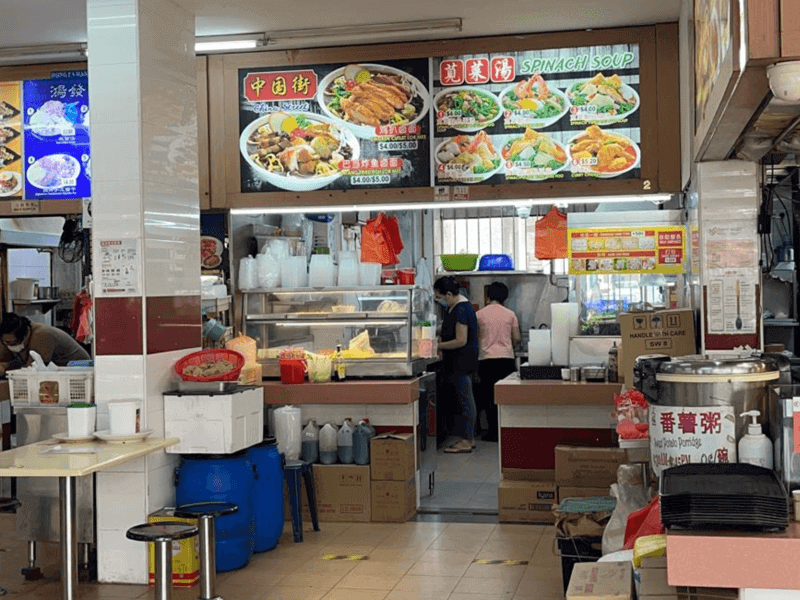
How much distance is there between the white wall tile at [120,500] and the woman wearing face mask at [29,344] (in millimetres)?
2649

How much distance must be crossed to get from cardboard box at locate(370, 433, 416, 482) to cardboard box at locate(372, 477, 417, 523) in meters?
0.05

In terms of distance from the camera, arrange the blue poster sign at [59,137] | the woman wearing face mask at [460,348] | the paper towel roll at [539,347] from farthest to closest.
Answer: the woman wearing face mask at [460,348]
the blue poster sign at [59,137]
the paper towel roll at [539,347]

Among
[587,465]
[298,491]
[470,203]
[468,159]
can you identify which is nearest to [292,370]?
[298,491]

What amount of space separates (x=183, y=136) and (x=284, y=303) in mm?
2251

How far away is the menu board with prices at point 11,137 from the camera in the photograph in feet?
28.2

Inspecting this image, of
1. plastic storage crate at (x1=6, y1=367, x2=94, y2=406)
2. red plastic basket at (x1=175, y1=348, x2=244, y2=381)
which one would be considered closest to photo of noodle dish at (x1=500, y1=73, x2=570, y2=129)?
red plastic basket at (x1=175, y1=348, x2=244, y2=381)

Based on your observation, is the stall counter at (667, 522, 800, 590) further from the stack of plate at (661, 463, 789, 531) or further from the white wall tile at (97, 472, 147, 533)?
the white wall tile at (97, 472, 147, 533)

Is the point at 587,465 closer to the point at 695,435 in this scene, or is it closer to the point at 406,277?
the point at 406,277

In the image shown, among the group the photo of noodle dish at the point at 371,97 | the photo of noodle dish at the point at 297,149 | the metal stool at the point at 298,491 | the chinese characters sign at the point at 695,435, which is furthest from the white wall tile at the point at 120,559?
the chinese characters sign at the point at 695,435

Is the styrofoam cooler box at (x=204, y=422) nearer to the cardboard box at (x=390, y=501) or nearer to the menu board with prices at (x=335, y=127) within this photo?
the cardboard box at (x=390, y=501)

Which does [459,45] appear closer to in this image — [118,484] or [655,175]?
[655,175]

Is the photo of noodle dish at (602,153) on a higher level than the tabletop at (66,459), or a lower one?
higher

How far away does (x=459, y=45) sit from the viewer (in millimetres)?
8062

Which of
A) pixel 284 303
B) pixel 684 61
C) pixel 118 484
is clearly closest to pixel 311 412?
pixel 284 303
